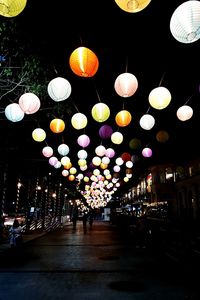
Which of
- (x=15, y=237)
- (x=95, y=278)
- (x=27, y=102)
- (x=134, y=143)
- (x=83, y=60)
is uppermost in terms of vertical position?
(x=83, y=60)

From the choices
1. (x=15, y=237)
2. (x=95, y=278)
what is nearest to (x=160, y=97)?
(x=95, y=278)

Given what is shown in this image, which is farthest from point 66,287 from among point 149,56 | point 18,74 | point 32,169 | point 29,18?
point 32,169

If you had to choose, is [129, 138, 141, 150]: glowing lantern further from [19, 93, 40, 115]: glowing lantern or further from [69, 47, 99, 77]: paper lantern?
[69, 47, 99, 77]: paper lantern

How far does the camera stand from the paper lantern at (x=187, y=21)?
5.53 m

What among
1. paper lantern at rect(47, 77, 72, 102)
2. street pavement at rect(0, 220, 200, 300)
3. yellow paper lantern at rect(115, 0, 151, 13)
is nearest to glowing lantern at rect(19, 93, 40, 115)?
paper lantern at rect(47, 77, 72, 102)

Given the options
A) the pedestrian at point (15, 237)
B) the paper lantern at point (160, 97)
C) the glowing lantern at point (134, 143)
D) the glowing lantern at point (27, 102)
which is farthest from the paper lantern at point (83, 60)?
the pedestrian at point (15, 237)

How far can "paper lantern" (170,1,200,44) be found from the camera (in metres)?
5.53

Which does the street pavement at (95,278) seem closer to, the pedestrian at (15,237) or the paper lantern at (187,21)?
the pedestrian at (15,237)

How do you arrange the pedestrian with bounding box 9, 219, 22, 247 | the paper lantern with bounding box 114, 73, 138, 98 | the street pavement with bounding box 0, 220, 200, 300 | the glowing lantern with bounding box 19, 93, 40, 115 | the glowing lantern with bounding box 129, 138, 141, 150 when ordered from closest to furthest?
1. the street pavement with bounding box 0, 220, 200, 300
2. the paper lantern with bounding box 114, 73, 138, 98
3. the glowing lantern with bounding box 19, 93, 40, 115
4. the glowing lantern with bounding box 129, 138, 141, 150
5. the pedestrian with bounding box 9, 219, 22, 247

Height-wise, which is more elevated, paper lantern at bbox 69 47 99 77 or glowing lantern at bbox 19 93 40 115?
paper lantern at bbox 69 47 99 77

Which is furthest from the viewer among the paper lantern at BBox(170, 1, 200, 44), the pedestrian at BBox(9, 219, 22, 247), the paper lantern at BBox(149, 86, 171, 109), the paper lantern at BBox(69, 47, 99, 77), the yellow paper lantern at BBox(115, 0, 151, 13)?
the pedestrian at BBox(9, 219, 22, 247)

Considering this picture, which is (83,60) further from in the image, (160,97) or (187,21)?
(160,97)

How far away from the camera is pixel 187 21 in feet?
18.3

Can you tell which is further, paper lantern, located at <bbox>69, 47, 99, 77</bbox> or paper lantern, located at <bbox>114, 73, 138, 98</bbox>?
paper lantern, located at <bbox>114, 73, 138, 98</bbox>
